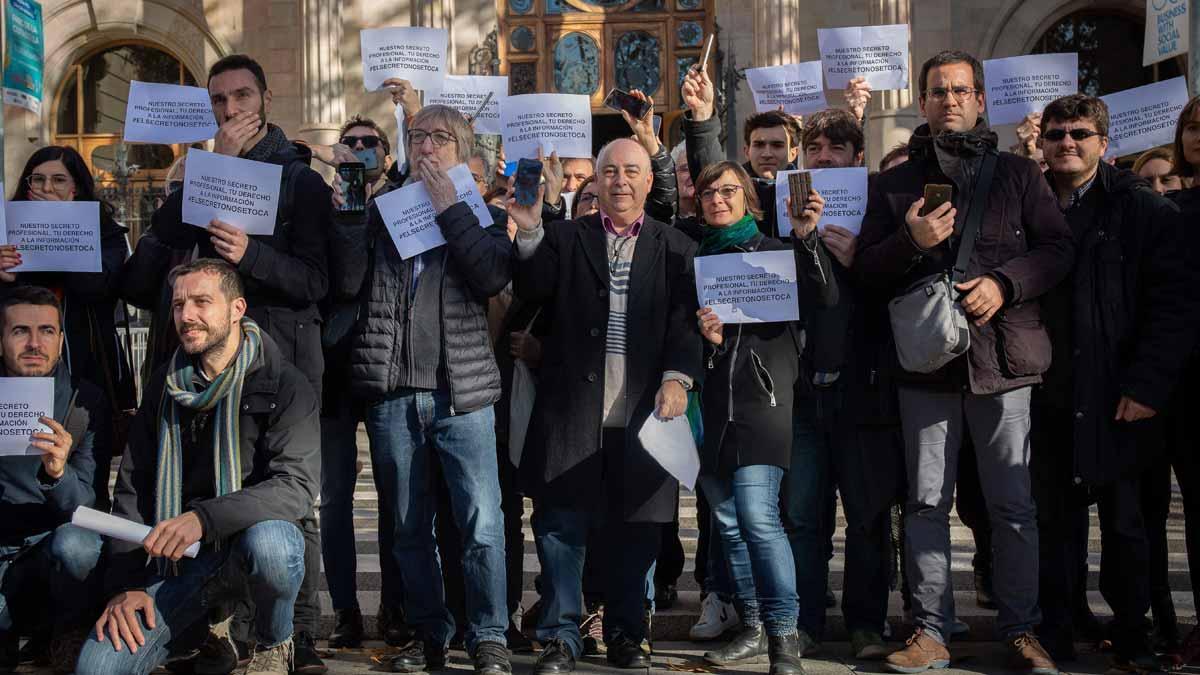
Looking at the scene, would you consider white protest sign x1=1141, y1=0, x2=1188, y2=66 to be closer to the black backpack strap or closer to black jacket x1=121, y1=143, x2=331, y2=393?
the black backpack strap

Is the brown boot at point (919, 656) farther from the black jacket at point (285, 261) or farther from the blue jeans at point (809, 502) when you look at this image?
the black jacket at point (285, 261)

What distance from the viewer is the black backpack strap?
5.77 meters

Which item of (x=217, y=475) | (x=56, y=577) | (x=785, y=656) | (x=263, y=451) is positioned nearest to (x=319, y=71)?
(x=56, y=577)

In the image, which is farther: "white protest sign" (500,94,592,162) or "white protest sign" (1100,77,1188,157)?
"white protest sign" (1100,77,1188,157)

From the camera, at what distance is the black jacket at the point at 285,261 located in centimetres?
582

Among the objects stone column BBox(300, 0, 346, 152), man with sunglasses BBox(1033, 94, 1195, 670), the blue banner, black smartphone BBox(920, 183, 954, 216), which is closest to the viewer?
black smartphone BBox(920, 183, 954, 216)

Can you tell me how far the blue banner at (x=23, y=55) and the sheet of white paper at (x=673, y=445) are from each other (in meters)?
4.84

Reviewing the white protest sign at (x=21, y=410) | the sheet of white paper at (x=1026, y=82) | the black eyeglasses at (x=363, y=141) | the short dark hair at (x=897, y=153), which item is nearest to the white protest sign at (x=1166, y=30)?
the sheet of white paper at (x=1026, y=82)

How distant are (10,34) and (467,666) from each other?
218 inches

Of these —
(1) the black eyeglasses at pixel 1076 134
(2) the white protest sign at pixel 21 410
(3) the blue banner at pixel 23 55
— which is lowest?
(2) the white protest sign at pixel 21 410

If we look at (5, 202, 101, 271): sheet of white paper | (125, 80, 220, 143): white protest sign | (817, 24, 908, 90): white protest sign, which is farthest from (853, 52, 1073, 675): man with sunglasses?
(5, 202, 101, 271): sheet of white paper

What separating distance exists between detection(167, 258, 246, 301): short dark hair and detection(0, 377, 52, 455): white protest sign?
77 cm

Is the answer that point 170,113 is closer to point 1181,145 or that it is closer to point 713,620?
point 713,620

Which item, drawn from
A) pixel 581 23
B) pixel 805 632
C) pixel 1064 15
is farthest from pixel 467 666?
pixel 1064 15
